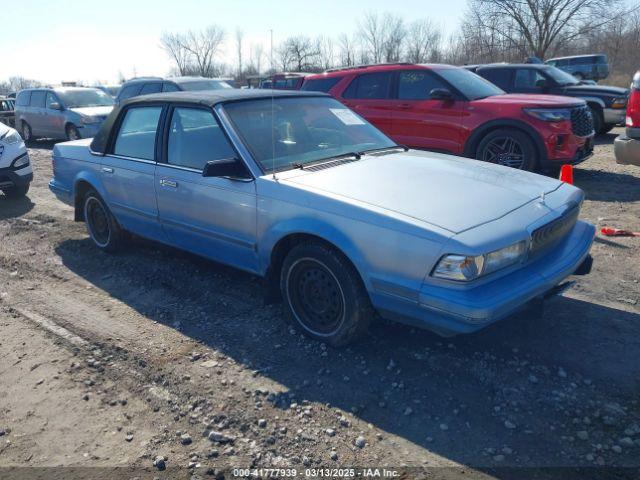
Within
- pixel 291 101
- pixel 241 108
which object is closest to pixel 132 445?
pixel 241 108

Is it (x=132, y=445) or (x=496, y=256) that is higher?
(x=496, y=256)

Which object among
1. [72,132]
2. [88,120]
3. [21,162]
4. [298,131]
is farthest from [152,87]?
[298,131]

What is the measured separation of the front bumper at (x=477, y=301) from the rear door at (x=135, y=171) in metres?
2.52

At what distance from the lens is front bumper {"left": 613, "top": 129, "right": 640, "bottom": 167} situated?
238 inches

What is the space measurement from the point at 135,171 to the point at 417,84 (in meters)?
4.97

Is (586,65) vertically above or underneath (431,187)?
above

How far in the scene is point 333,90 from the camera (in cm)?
888

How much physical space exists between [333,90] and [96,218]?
4739 millimetres

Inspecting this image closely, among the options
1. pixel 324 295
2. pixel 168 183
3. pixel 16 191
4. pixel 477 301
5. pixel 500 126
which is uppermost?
pixel 500 126

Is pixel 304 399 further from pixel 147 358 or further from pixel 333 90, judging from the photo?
pixel 333 90

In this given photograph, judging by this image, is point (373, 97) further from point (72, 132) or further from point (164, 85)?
point (72, 132)

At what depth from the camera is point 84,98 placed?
1545 centimetres

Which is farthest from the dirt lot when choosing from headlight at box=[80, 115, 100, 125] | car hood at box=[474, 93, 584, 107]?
headlight at box=[80, 115, 100, 125]

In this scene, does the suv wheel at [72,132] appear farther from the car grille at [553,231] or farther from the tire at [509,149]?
the car grille at [553,231]
